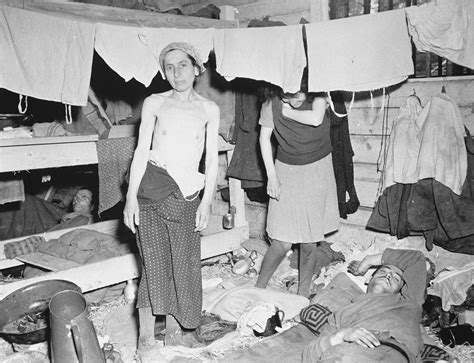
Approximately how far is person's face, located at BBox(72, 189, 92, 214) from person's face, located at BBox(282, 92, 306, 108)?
3.12m

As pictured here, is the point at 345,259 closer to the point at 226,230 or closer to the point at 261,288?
the point at 261,288

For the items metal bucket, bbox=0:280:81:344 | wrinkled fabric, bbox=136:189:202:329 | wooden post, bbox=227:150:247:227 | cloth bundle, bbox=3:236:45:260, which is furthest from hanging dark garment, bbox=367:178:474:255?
cloth bundle, bbox=3:236:45:260

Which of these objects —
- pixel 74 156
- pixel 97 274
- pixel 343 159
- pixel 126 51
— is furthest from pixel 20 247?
pixel 343 159

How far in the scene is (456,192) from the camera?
12.6 ft

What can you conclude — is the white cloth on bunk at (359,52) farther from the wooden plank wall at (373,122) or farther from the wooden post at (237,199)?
the wooden post at (237,199)

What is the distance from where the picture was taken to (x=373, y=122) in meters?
4.59

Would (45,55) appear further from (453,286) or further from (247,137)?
(453,286)

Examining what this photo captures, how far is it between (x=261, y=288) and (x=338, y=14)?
2.70 m

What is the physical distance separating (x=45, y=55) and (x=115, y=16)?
91 cm

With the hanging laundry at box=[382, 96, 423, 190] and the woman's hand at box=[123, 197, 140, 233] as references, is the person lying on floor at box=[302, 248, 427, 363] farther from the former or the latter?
the woman's hand at box=[123, 197, 140, 233]

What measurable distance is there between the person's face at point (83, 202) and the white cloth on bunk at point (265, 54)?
2817mm

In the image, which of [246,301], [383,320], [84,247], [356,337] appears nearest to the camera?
[356,337]

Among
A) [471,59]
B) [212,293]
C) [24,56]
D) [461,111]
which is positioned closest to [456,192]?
[461,111]

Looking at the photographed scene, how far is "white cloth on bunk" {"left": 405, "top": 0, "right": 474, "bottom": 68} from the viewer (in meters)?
3.32
